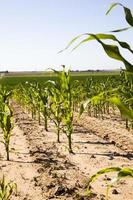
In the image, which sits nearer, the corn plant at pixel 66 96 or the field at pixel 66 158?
the field at pixel 66 158

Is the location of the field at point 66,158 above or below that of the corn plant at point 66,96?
below

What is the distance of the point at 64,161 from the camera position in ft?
19.8

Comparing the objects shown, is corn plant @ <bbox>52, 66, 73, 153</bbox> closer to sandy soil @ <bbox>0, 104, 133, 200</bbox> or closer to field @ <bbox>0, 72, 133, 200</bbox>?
field @ <bbox>0, 72, 133, 200</bbox>

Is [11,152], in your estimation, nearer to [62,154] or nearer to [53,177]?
[62,154]

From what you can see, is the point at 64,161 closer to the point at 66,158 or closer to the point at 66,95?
the point at 66,158

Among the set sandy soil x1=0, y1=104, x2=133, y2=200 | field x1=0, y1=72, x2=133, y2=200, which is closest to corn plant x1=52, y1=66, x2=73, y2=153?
field x1=0, y1=72, x2=133, y2=200

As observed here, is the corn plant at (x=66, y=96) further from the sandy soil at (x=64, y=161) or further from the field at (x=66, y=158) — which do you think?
the sandy soil at (x=64, y=161)

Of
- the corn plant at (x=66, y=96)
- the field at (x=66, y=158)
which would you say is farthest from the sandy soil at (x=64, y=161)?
the corn plant at (x=66, y=96)

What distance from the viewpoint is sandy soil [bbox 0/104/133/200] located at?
15.0 feet

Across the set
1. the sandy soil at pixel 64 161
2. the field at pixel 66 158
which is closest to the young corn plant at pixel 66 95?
the field at pixel 66 158

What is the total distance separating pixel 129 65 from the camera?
6.35 ft

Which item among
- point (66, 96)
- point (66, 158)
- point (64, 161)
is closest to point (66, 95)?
point (66, 96)

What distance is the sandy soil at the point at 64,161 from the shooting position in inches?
180

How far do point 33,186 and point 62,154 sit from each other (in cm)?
172
